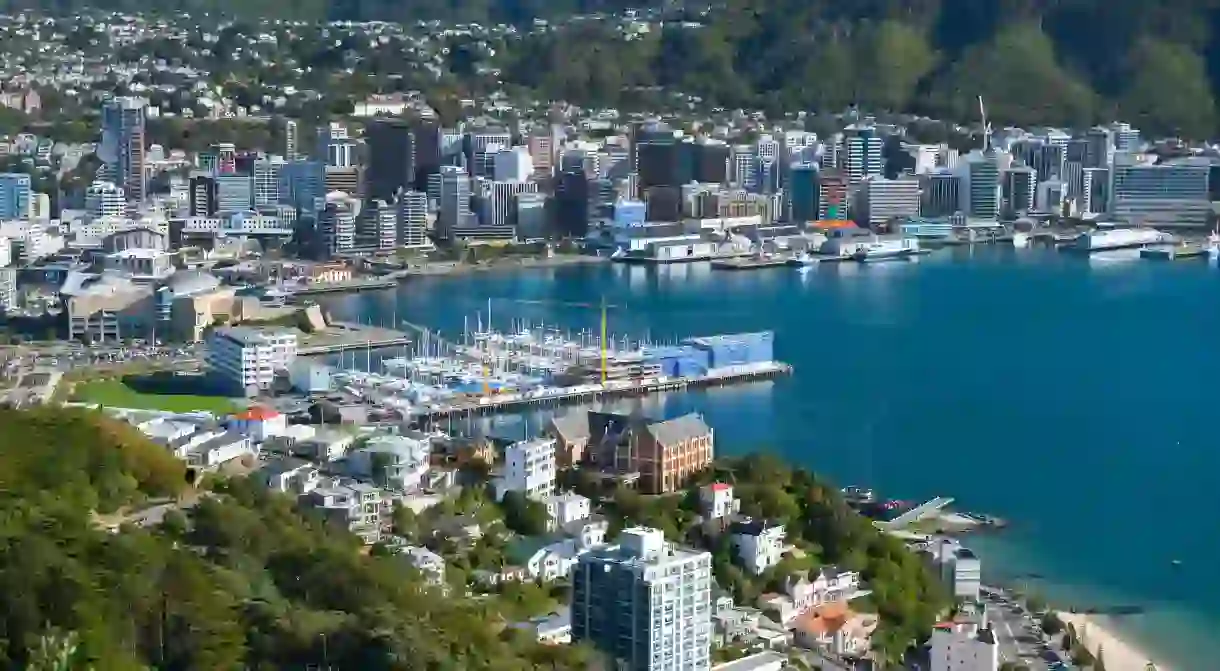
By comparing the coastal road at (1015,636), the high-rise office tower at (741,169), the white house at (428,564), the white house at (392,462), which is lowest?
the coastal road at (1015,636)

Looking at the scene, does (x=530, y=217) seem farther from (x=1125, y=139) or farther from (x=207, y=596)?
(x=207, y=596)

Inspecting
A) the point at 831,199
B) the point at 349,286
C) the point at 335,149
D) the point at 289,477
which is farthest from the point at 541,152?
the point at 289,477

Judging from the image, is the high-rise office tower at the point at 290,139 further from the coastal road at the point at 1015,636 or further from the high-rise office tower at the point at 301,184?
the coastal road at the point at 1015,636

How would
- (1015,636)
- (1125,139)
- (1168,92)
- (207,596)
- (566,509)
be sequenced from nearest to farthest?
1. (207,596)
2. (1015,636)
3. (566,509)
4. (1125,139)
5. (1168,92)

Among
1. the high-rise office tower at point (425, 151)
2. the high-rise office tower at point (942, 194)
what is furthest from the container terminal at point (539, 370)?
the high-rise office tower at point (942, 194)

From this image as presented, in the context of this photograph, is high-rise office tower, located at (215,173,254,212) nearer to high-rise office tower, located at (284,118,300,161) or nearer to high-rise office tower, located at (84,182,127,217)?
high-rise office tower, located at (84,182,127,217)

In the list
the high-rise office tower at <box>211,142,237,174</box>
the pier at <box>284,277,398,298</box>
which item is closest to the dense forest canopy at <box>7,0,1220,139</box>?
the high-rise office tower at <box>211,142,237,174</box>

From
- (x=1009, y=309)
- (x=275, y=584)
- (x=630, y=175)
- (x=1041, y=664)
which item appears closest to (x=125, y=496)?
(x=275, y=584)
